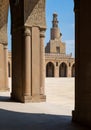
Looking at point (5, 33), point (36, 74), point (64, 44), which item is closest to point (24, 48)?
point (36, 74)

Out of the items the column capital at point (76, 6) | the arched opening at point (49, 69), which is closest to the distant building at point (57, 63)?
the arched opening at point (49, 69)

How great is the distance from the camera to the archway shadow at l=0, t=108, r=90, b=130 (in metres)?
6.20

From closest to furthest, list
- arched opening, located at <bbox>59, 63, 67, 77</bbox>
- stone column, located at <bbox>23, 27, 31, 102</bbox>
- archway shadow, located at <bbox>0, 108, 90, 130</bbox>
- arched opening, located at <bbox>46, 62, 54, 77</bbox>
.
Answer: archway shadow, located at <bbox>0, 108, 90, 130</bbox>, stone column, located at <bbox>23, 27, 31, 102</bbox>, arched opening, located at <bbox>46, 62, 54, 77</bbox>, arched opening, located at <bbox>59, 63, 67, 77</bbox>

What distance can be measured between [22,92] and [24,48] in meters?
1.72

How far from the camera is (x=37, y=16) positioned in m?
11.4

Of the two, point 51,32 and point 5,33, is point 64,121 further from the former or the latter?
point 51,32

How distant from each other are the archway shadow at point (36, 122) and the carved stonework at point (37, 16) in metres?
4.38

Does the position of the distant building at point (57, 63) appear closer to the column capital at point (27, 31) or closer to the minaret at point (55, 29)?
the minaret at point (55, 29)

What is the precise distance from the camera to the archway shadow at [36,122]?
6.20 m

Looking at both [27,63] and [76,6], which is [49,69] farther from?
[76,6]

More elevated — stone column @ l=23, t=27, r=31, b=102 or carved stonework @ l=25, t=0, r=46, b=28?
carved stonework @ l=25, t=0, r=46, b=28

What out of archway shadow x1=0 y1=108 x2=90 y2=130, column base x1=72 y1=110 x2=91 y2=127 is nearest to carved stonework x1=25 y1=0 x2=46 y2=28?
archway shadow x1=0 y1=108 x2=90 y2=130

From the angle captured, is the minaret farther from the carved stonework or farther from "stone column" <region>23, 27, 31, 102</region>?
"stone column" <region>23, 27, 31, 102</region>

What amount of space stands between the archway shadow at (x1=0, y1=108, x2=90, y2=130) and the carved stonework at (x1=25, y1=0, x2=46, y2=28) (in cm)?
438
